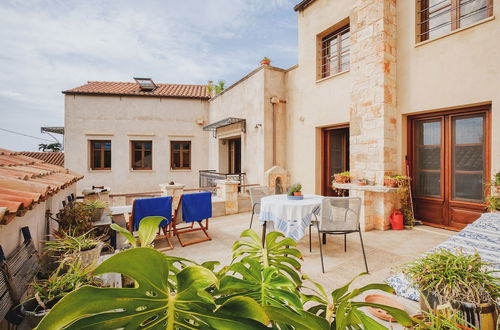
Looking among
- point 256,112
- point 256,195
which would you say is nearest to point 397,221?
point 256,195

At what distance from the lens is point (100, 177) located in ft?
36.7

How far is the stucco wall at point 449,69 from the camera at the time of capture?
3.87 meters

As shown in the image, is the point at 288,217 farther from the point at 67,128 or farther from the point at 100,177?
the point at 67,128

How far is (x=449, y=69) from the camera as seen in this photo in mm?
4328

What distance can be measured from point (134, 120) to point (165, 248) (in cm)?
951

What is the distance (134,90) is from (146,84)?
2.54 ft

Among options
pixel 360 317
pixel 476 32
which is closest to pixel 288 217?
pixel 360 317

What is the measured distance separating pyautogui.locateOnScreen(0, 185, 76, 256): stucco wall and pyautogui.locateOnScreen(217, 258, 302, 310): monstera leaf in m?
1.79

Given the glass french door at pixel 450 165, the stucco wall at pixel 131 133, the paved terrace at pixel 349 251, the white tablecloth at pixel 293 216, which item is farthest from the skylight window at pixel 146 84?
the glass french door at pixel 450 165

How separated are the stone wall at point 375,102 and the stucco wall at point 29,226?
5312 mm

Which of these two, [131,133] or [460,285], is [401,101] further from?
[131,133]

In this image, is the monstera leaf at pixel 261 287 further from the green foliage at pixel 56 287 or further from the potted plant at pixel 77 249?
the potted plant at pixel 77 249

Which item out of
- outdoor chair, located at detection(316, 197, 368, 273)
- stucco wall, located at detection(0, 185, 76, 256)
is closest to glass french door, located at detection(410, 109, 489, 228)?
outdoor chair, located at detection(316, 197, 368, 273)

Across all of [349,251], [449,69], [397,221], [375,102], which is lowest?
[349,251]
